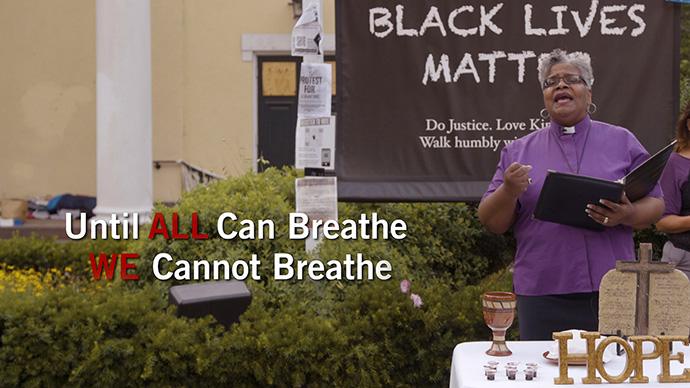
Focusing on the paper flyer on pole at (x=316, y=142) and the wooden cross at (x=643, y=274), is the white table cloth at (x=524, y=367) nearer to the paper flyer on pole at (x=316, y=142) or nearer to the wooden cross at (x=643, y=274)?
the wooden cross at (x=643, y=274)

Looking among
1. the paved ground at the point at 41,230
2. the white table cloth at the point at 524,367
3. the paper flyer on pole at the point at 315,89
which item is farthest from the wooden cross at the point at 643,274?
the paved ground at the point at 41,230

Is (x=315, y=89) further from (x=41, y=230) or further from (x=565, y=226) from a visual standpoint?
(x=41, y=230)

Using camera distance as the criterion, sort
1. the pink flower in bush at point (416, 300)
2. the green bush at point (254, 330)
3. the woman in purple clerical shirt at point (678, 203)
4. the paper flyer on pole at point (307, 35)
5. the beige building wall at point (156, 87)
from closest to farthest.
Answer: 1. the green bush at point (254, 330)
2. the woman in purple clerical shirt at point (678, 203)
3. the pink flower in bush at point (416, 300)
4. the paper flyer on pole at point (307, 35)
5. the beige building wall at point (156, 87)

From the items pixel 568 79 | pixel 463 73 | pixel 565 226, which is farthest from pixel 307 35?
pixel 565 226

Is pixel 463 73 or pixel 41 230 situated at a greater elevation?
pixel 463 73

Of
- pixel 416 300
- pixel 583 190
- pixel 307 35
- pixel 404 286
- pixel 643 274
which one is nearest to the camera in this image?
pixel 643 274

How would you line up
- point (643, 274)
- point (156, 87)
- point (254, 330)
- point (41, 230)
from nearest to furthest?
point (643, 274) → point (254, 330) → point (41, 230) → point (156, 87)

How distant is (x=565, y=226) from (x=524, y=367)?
2.26ft

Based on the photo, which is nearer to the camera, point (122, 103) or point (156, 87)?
point (122, 103)

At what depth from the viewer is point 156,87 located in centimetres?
1154

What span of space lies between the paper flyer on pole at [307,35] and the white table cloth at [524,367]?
2190mm

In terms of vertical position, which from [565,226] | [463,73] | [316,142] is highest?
[463,73]

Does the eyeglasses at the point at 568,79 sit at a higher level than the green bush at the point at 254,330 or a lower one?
higher

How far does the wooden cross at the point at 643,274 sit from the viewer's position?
230cm
